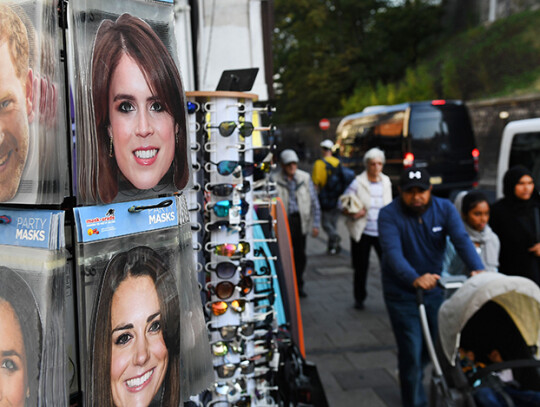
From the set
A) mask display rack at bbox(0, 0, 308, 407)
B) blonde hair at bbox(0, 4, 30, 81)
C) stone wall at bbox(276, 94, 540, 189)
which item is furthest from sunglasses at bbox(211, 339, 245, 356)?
stone wall at bbox(276, 94, 540, 189)

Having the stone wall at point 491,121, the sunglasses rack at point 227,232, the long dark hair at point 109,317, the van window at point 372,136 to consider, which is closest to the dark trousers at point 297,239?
the sunglasses rack at point 227,232

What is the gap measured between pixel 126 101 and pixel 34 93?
8.8 inches

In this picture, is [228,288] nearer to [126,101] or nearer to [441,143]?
[126,101]

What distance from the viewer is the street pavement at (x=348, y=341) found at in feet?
13.8

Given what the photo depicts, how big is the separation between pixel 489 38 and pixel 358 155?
12.8 m

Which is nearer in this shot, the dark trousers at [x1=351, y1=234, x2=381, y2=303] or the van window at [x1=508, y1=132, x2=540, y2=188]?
the dark trousers at [x1=351, y1=234, x2=381, y2=303]

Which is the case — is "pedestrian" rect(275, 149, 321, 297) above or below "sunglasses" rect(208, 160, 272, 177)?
below

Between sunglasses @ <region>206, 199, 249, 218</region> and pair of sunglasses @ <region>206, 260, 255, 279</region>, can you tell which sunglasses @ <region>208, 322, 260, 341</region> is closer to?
pair of sunglasses @ <region>206, 260, 255, 279</region>

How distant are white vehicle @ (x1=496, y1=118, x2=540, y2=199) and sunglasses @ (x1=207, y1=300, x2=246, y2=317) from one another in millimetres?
5104

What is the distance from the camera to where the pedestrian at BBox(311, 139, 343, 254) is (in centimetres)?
811

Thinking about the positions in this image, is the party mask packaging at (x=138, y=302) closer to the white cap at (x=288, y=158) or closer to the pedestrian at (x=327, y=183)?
the white cap at (x=288, y=158)

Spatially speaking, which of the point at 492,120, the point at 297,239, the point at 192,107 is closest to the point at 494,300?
the point at 192,107

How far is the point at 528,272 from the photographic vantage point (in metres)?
4.34

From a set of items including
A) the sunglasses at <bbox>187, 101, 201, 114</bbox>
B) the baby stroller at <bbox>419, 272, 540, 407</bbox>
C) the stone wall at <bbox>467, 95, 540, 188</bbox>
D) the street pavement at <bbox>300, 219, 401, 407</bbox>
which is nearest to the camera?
the sunglasses at <bbox>187, 101, 201, 114</bbox>
